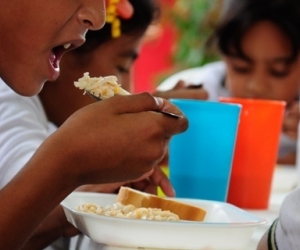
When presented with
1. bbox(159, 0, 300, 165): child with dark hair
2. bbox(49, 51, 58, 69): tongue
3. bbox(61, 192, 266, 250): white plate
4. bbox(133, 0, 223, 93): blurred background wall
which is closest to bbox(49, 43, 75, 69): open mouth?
bbox(49, 51, 58, 69): tongue

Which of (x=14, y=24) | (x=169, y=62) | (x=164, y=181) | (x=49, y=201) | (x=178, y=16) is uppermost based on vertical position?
(x=14, y=24)

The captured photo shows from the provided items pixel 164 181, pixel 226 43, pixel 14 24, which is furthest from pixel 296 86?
pixel 14 24

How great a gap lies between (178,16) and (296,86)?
5.65ft

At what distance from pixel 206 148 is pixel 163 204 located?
30 centimetres

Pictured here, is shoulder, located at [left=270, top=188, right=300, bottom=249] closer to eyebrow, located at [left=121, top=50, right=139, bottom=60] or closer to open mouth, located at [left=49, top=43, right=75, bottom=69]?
open mouth, located at [left=49, top=43, right=75, bottom=69]

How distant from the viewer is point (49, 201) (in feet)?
2.44

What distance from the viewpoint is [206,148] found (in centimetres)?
111

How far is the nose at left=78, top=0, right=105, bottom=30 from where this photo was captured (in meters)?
0.87

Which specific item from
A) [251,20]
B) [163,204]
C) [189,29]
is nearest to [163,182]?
[163,204]

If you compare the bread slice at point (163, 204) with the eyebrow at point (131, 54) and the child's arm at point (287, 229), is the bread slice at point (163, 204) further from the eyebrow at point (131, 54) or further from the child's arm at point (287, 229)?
the eyebrow at point (131, 54)

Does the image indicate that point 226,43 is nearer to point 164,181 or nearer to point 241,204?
point 241,204

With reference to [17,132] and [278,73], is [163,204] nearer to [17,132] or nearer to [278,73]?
[17,132]

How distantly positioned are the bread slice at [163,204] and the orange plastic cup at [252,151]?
1.37 ft

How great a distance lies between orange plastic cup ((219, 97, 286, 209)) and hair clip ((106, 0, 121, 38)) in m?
0.31
